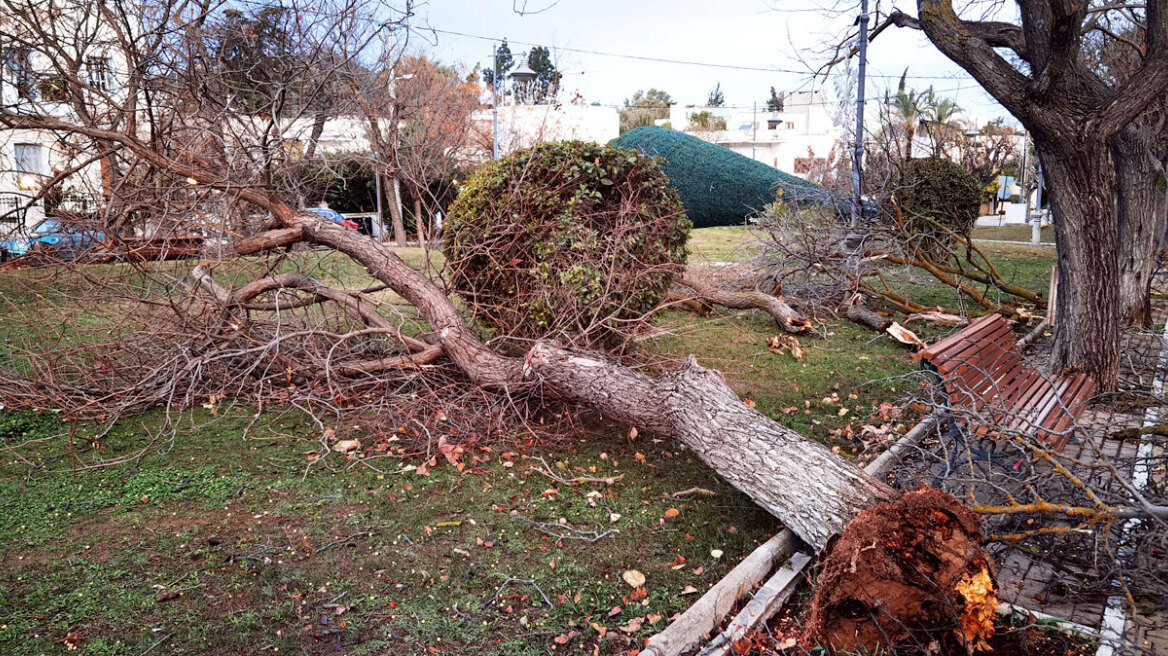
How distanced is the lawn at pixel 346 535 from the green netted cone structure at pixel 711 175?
1214 centimetres

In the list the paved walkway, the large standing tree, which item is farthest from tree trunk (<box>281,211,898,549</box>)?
the large standing tree

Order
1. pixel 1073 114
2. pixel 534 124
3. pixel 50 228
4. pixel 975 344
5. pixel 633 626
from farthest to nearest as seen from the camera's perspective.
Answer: pixel 534 124, pixel 50 228, pixel 1073 114, pixel 975 344, pixel 633 626

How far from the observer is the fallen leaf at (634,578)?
12.2ft

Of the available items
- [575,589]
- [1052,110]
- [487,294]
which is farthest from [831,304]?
[575,589]

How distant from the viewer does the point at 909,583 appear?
3084 mm

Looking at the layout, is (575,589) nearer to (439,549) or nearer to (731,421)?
(439,549)

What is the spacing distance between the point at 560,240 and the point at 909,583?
4403mm

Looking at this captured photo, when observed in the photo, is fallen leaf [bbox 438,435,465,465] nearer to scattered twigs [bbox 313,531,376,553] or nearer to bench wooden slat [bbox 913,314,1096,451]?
scattered twigs [bbox 313,531,376,553]

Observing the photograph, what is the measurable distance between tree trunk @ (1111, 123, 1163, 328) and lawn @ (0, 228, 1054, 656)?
4.74m

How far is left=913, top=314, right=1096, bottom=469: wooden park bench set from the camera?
13.2 ft

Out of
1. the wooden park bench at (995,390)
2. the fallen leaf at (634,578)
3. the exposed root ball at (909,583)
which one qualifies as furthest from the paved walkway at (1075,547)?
the fallen leaf at (634,578)

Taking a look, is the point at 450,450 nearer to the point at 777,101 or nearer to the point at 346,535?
the point at 346,535

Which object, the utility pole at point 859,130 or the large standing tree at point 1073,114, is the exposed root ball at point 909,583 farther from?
the utility pole at point 859,130

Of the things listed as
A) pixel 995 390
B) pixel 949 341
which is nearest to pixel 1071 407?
pixel 995 390
